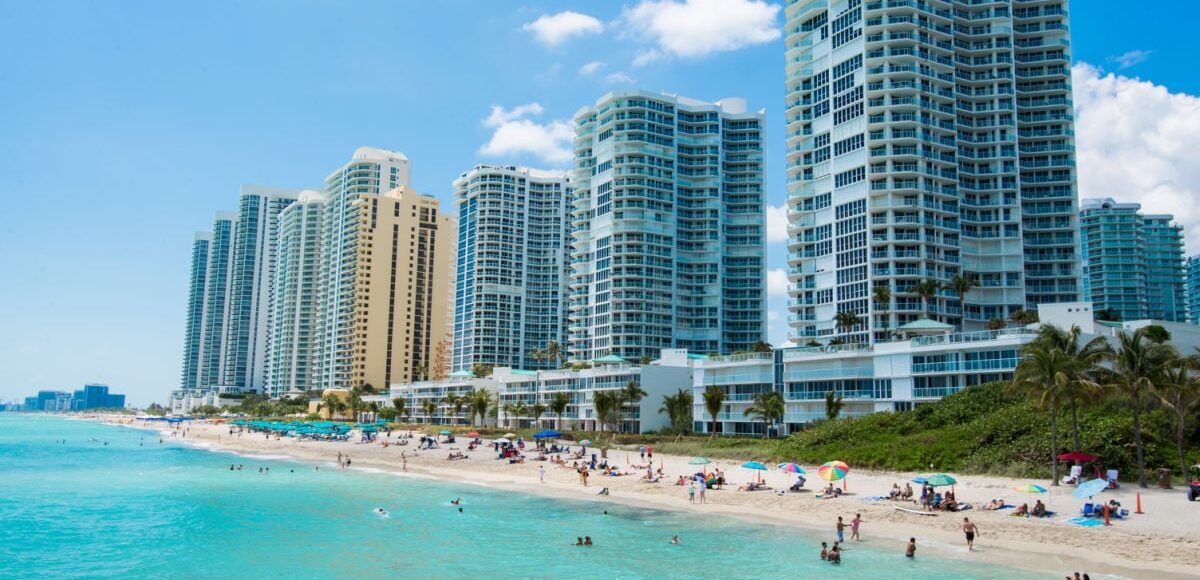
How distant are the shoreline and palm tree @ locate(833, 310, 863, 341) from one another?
34632mm

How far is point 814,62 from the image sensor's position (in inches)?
4806

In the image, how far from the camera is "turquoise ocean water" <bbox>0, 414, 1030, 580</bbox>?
40.4 m

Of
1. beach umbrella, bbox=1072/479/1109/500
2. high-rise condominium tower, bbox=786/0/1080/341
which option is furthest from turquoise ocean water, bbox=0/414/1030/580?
high-rise condominium tower, bbox=786/0/1080/341

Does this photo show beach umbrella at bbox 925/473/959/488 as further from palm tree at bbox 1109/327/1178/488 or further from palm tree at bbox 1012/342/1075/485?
palm tree at bbox 1109/327/1178/488

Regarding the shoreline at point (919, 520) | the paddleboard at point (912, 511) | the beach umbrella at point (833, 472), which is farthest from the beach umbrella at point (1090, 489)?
the beach umbrella at point (833, 472)

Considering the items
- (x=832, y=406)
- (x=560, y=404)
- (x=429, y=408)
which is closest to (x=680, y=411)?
(x=560, y=404)

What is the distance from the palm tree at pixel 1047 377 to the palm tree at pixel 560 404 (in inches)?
2965

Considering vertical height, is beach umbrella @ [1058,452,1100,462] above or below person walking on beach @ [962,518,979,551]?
above

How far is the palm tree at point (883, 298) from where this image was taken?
103 m

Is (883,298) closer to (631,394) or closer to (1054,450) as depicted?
(631,394)

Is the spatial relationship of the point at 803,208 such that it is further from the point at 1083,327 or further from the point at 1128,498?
the point at 1128,498

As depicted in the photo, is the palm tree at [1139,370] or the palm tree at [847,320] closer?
the palm tree at [1139,370]

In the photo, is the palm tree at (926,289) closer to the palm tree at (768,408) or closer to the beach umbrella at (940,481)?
the palm tree at (768,408)

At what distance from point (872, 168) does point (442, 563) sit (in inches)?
3393
